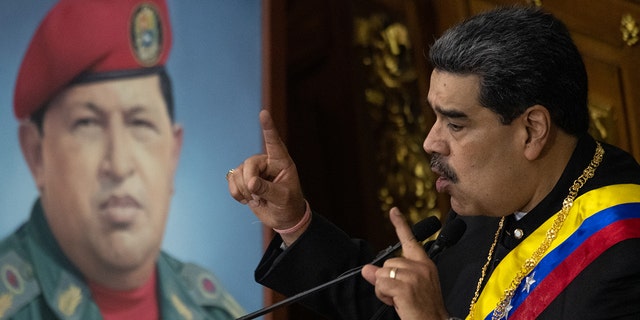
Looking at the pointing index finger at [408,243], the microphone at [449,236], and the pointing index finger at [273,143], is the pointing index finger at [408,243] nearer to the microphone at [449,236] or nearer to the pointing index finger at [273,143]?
the microphone at [449,236]

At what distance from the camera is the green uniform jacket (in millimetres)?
2529

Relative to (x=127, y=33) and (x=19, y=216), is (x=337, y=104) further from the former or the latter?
(x=19, y=216)

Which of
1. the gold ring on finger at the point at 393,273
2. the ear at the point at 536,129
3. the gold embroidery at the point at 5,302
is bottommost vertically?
the gold embroidery at the point at 5,302

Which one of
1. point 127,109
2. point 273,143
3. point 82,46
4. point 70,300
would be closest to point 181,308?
point 70,300

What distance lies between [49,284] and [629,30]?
6.18 ft

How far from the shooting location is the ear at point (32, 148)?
103 inches

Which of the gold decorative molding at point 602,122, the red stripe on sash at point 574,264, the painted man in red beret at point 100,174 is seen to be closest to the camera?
the red stripe on sash at point 574,264

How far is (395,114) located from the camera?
10.5ft

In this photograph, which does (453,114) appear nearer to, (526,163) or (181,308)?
(526,163)

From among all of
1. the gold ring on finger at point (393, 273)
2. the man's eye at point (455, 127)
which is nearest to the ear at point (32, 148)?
the man's eye at point (455, 127)

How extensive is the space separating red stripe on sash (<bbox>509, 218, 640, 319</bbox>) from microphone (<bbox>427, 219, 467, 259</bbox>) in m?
0.15

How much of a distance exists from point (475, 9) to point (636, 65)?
52 cm

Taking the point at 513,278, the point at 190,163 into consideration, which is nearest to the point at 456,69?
the point at 513,278

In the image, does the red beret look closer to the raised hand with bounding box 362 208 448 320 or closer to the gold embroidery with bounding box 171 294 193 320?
the gold embroidery with bounding box 171 294 193 320
